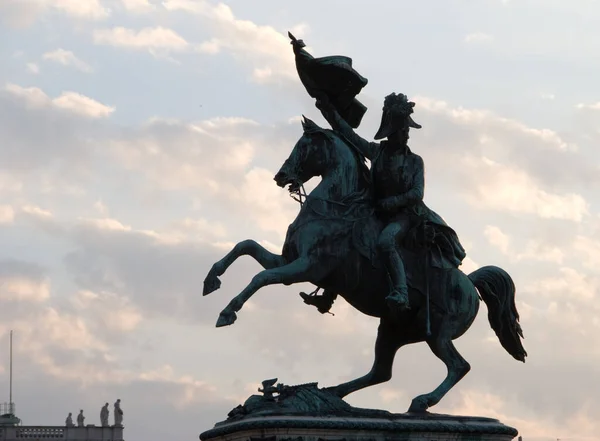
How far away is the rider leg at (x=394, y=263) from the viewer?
28.1 m

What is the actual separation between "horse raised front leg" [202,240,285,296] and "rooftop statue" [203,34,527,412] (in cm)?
1

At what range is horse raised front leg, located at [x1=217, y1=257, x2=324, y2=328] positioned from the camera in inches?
1081

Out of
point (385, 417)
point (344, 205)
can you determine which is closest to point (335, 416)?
point (385, 417)

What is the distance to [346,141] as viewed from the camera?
29125mm

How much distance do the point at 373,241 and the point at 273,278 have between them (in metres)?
1.51

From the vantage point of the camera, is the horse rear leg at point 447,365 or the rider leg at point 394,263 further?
the horse rear leg at point 447,365

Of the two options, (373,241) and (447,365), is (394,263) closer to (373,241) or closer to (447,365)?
(373,241)

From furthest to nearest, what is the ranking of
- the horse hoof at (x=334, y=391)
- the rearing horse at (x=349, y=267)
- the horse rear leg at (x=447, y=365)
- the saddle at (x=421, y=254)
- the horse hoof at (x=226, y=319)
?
the horse rear leg at (x=447, y=365)
the saddle at (x=421, y=254)
the horse hoof at (x=334, y=391)
the rearing horse at (x=349, y=267)
the horse hoof at (x=226, y=319)

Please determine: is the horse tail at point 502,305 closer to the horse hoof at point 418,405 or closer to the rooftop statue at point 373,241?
the rooftop statue at point 373,241

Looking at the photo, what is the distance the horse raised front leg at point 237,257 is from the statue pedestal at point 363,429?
172 centimetres

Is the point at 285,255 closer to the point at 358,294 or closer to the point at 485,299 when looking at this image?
the point at 358,294

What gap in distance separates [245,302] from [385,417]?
2.23 m

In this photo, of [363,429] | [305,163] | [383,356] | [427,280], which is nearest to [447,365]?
[383,356]

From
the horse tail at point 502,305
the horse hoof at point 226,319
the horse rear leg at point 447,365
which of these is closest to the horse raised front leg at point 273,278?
the horse hoof at point 226,319
